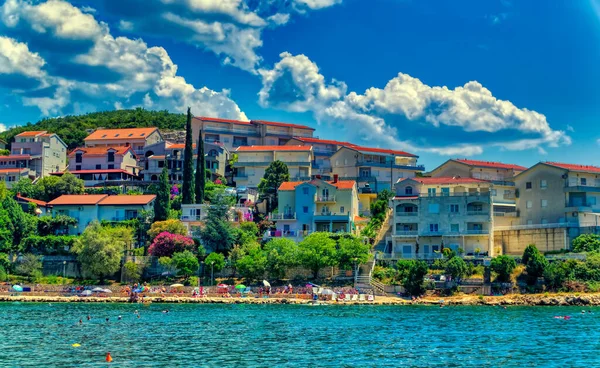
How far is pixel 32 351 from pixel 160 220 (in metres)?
48.5

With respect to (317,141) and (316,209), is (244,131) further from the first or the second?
(316,209)

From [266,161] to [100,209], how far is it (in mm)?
25883

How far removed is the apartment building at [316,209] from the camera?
92062 millimetres

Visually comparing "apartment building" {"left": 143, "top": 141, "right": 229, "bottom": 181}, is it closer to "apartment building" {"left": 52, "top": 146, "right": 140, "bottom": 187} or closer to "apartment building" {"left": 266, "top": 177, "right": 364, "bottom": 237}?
"apartment building" {"left": 52, "top": 146, "right": 140, "bottom": 187}

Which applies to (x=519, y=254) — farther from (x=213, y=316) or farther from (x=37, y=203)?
(x=37, y=203)

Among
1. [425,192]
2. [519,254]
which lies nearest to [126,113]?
[425,192]

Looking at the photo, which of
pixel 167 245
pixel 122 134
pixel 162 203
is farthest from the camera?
pixel 122 134

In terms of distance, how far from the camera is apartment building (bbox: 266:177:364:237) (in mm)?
92062

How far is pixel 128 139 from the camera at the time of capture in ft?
421

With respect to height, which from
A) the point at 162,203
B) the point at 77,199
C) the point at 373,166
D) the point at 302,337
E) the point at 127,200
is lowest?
the point at 302,337

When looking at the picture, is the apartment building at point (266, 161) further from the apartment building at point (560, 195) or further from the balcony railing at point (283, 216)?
the apartment building at point (560, 195)

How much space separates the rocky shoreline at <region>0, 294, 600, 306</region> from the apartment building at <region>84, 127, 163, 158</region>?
49310 mm

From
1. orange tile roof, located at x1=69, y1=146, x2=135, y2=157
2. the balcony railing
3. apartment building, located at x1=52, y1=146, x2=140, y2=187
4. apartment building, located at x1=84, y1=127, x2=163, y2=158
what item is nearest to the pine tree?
the balcony railing

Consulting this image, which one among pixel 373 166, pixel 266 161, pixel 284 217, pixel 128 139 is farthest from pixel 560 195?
pixel 128 139
